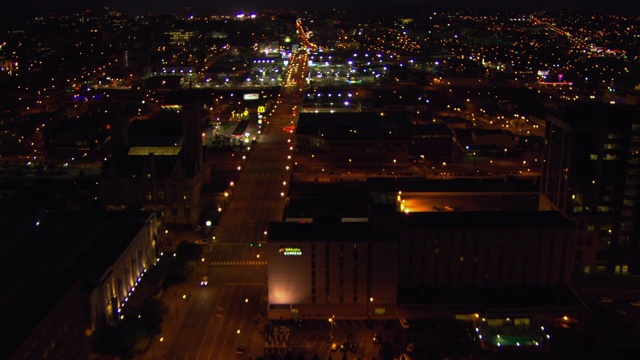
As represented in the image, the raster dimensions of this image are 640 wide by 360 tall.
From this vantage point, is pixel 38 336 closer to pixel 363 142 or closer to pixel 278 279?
pixel 278 279

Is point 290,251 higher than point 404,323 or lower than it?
higher

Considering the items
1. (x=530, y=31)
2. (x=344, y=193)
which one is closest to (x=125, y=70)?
(x=344, y=193)

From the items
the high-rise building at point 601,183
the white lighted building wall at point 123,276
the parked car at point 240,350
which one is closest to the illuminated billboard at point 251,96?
the white lighted building wall at point 123,276

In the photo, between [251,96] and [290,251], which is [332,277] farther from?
[251,96]

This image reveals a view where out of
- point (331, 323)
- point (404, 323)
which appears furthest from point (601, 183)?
point (331, 323)

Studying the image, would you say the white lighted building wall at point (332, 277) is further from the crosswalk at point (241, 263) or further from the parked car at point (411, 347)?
the crosswalk at point (241, 263)

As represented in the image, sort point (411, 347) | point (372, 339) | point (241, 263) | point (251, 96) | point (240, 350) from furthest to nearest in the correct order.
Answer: point (251, 96) → point (241, 263) → point (372, 339) → point (411, 347) → point (240, 350)
